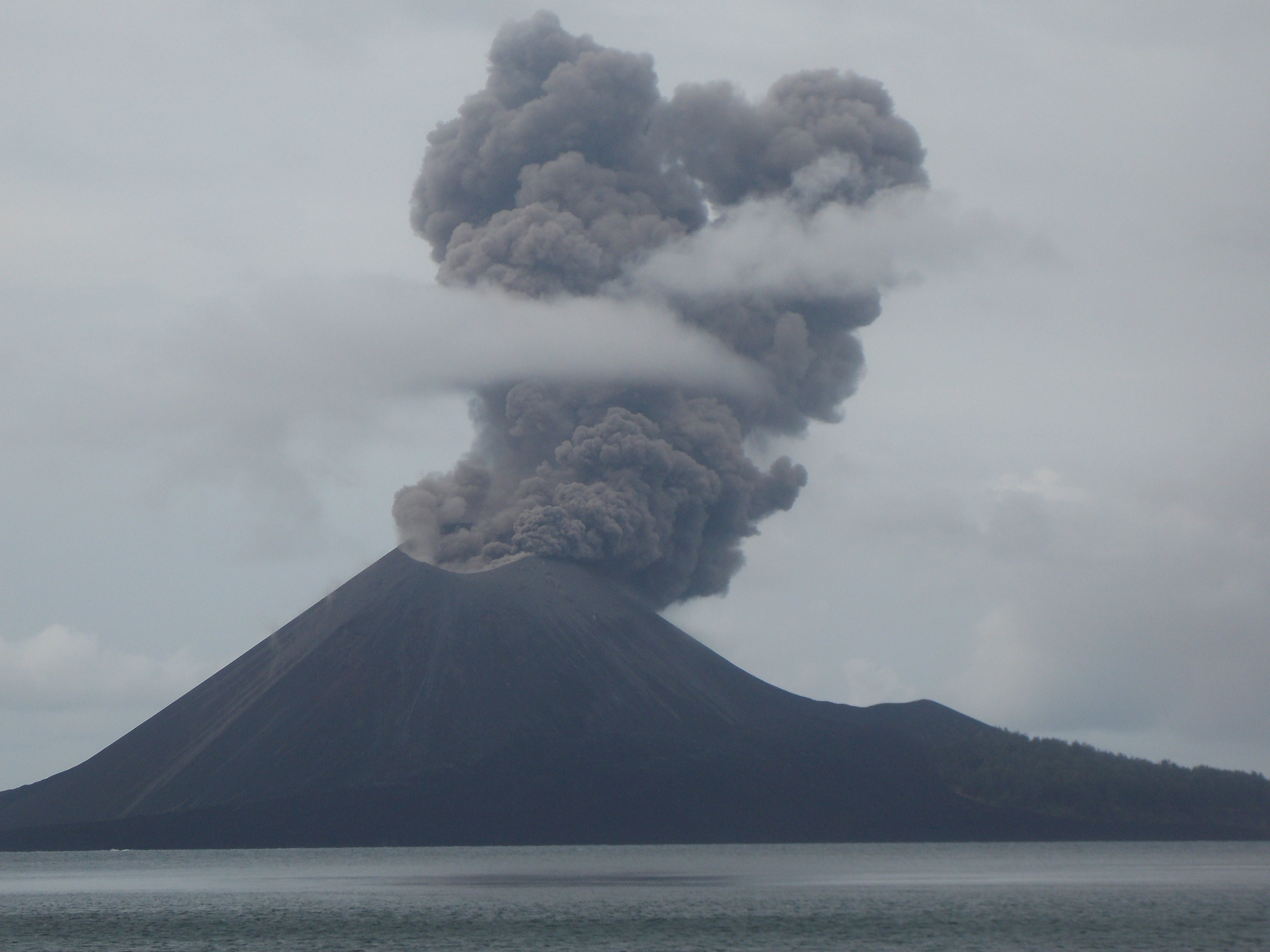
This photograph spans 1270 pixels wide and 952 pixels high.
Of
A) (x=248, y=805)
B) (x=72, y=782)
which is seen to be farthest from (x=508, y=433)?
(x=72, y=782)

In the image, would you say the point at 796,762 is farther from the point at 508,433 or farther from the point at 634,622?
the point at 508,433

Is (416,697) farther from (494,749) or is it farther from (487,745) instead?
(494,749)

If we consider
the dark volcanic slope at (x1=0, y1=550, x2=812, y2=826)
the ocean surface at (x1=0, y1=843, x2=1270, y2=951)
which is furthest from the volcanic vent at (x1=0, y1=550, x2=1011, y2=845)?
the ocean surface at (x1=0, y1=843, x2=1270, y2=951)

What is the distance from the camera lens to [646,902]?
229 ft

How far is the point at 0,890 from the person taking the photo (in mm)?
86500

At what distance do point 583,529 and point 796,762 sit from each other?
90.0ft

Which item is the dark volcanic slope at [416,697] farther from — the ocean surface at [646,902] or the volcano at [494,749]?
the ocean surface at [646,902]

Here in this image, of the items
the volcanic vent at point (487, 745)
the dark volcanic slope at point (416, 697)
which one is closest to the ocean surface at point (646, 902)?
the volcanic vent at point (487, 745)

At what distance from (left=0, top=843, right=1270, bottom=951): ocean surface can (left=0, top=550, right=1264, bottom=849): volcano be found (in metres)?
2.97

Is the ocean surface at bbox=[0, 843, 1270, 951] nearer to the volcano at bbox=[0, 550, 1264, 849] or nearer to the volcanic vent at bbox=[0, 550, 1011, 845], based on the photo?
the volcano at bbox=[0, 550, 1264, 849]

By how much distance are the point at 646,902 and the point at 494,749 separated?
56.6 metres

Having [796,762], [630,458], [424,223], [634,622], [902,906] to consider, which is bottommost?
[902,906]

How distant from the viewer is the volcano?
11750 centimetres

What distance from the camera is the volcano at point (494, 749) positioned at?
118m
